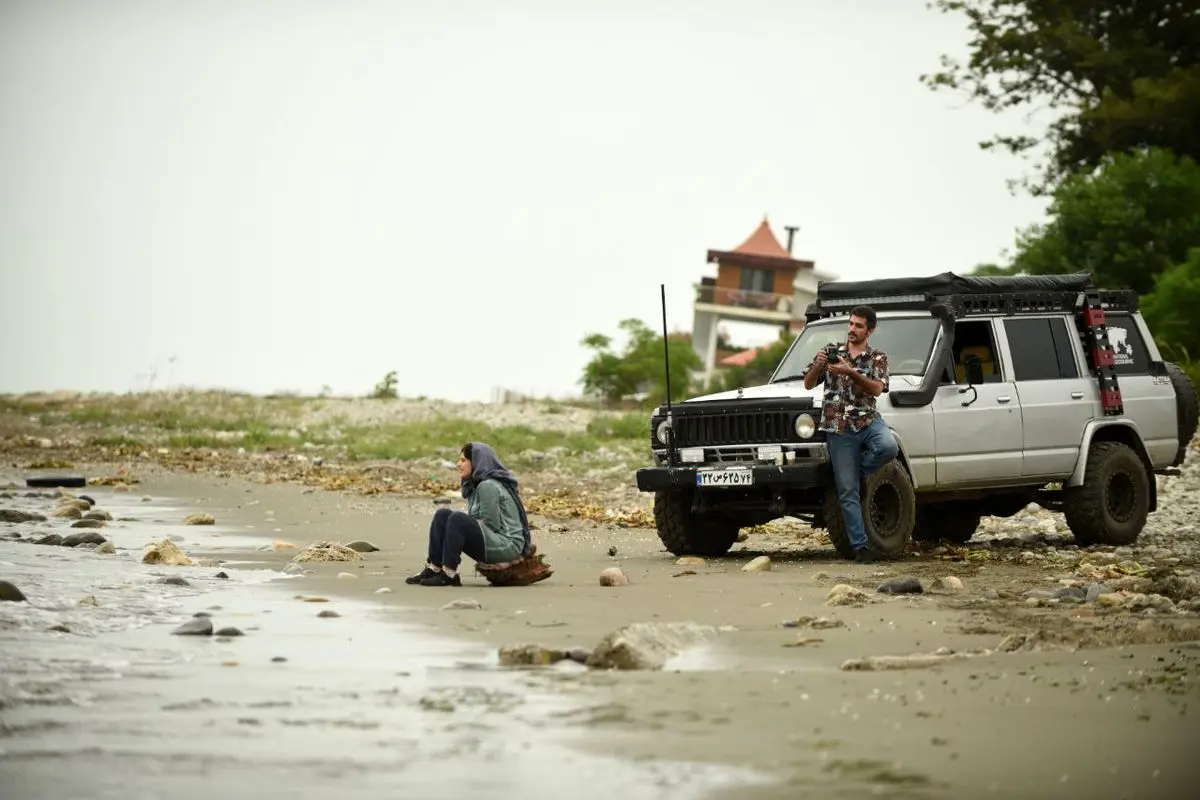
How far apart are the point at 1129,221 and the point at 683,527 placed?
28.1 metres

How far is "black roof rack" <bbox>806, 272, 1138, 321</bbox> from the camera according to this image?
14.9m

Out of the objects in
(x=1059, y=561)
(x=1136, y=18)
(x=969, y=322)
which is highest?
(x=1136, y=18)

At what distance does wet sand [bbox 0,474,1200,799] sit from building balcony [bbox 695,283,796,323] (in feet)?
221

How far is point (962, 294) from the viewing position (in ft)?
49.1

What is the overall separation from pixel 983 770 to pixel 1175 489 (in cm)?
1607

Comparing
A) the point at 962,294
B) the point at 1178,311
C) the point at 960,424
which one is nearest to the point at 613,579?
the point at 960,424

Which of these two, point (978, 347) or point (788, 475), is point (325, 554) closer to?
point (788, 475)

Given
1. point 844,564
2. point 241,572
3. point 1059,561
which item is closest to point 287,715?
point 241,572

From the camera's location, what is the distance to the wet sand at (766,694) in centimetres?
582

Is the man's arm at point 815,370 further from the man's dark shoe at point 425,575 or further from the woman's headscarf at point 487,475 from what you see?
the man's dark shoe at point 425,575

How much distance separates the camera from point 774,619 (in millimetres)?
10000

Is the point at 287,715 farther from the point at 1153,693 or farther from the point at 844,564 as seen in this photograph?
the point at 844,564

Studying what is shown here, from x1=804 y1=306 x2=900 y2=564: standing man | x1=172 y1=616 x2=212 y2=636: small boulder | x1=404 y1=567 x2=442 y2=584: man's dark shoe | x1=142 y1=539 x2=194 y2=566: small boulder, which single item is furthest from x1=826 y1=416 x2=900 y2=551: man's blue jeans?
x1=172 y1=616 x2=212 y2=636: small boulder

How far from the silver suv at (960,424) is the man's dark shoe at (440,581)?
2.77 metres
